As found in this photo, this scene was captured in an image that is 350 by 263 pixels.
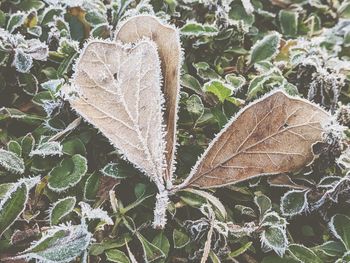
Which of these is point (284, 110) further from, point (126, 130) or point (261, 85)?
point (126, 130)

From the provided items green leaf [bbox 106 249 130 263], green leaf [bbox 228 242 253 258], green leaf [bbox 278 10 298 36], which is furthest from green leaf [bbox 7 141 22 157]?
green leaf [bbox 278 10 298 36]

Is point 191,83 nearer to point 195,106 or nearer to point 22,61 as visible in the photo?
point 195,106

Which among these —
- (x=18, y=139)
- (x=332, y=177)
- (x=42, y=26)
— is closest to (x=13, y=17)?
(x=42, y=26)

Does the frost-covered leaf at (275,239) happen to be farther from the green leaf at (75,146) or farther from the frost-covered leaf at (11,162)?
the frost-covered leaf at (11,162)

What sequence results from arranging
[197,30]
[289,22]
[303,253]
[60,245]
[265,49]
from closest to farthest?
[60,245] → [303,253] → [197,30] → [265,49] → [289,22]

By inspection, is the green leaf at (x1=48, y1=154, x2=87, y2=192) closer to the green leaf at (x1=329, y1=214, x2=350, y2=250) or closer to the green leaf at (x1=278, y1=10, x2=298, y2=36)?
the green leaf at (x1=329, y1=214, x2=350, y2=250)

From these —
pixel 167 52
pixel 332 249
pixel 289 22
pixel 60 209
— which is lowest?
pixel 332 249

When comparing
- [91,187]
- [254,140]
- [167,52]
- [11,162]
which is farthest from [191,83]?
[11,162]

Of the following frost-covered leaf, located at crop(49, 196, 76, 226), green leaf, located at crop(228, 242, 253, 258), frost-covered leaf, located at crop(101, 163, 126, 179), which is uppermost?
frost-covered leaf, located at crop(101, 163, 126, 179)
